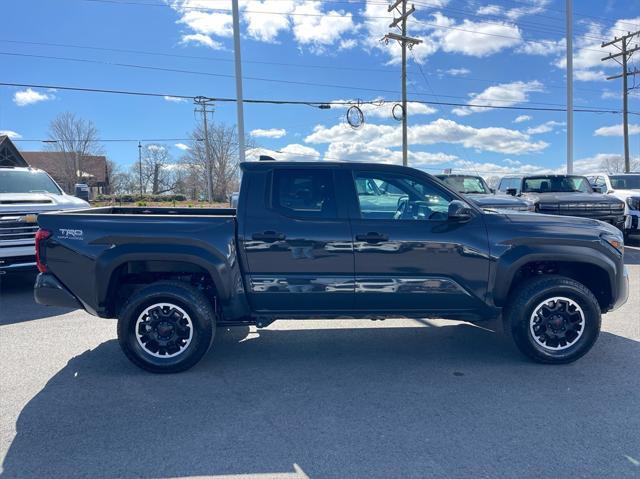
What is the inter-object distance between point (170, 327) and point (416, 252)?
2.40m

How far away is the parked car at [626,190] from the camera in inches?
459

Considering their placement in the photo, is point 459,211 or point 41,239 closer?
point 459,211

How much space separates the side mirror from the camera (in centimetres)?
404

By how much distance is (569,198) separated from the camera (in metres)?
10.6

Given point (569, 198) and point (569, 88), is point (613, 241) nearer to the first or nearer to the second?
point (569, 198)

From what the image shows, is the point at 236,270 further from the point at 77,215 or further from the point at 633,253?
the point at 633,253

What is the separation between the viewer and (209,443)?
10.1 feet

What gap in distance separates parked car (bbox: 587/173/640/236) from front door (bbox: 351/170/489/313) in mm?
9849

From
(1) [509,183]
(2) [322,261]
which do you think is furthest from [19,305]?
(1) [509,183]

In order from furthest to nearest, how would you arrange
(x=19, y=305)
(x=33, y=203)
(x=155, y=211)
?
(x=33, y=203), (x=19, y=305), (x=155, y=211)

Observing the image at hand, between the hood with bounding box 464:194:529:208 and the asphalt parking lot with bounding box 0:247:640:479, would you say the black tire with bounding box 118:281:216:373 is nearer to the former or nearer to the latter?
the asphalt parking lot with bounding box 0:247:640:479

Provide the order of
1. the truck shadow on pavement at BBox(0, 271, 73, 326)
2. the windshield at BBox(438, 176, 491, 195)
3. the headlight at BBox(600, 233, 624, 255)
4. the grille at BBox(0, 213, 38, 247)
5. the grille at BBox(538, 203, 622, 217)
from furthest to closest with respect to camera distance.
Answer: the windshield at BBox(438, 176, 491, 195) < the grille at BBox(538, 203, 622, 217) < the grille at BBox(0, 213, 38, 247) < the truck shadow on pavement at BBox(0, 271, 73, 326) < the headlight at BBox(600, 233, 624, 255)

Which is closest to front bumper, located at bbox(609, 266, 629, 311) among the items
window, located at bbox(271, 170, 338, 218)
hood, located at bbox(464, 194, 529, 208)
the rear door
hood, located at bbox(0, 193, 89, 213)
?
the rear door

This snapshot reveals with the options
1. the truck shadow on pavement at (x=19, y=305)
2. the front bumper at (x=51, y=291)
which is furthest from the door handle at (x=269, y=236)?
the truck shadow on pavement at (x=19, y=305)
